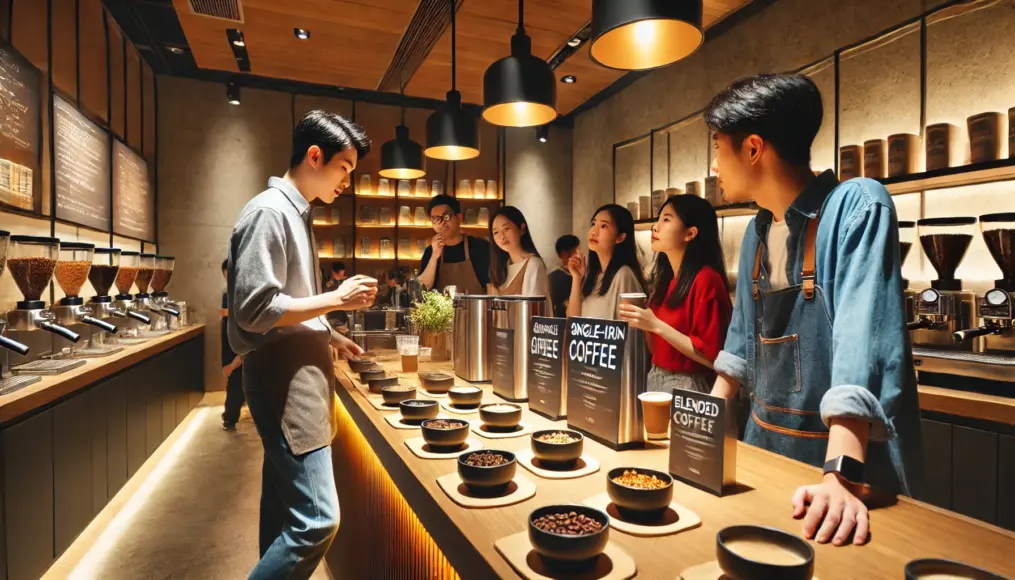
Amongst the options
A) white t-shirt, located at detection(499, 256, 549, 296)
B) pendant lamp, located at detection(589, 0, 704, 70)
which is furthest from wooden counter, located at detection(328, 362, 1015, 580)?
white t-shirt, located at detection(499, 256, 549, 296)

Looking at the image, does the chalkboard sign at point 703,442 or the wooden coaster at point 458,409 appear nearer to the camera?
the chalkboard sign at point 703,442

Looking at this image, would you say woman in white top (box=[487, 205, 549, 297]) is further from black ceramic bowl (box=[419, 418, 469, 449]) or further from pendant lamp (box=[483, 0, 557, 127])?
black ceramic bowl (box=[419, 418, 469, 449])

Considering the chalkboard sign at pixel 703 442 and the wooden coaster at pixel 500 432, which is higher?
the chalkboard sign at pixel 703 442

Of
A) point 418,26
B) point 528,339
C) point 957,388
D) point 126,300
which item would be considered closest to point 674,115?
point 418,26

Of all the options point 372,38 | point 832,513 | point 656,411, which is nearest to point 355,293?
point 656,411

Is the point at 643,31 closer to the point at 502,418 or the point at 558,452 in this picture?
the point at 502,418

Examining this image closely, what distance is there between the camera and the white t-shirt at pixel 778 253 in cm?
127

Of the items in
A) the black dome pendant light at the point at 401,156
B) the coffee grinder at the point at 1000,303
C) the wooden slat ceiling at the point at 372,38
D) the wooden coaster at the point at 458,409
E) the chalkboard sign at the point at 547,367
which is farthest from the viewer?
the black dome pendant light at the point at 401,156

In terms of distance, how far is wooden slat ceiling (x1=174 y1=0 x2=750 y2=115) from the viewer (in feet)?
13.4

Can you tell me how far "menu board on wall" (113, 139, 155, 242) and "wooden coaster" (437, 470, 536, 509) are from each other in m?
4.84

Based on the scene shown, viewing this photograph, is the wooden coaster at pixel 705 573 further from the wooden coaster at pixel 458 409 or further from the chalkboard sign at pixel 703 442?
the wooden coaster at pixel 458 409

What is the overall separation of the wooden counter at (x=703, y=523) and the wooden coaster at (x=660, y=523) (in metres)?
0.01

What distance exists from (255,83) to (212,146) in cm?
83

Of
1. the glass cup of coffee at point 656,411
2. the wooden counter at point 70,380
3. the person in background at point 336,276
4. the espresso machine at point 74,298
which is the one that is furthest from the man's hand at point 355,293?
the person in background at point 336,276
